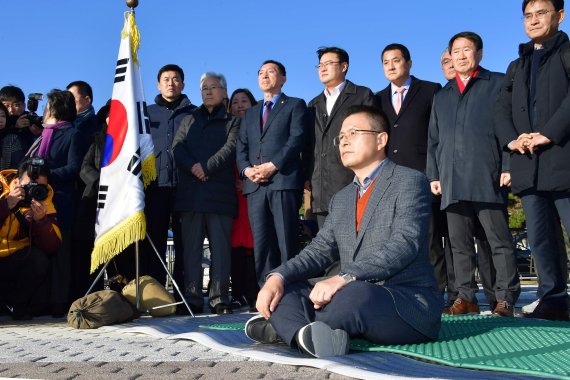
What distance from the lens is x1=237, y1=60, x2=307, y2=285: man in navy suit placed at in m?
5.98

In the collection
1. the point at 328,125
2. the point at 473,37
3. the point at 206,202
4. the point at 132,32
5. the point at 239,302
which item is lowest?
the point at 239,302

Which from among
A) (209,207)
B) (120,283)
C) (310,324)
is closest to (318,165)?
(209,207)

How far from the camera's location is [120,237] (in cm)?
585

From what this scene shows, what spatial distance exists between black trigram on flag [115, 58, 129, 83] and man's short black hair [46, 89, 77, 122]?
0.67 meters

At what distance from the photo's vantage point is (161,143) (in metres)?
6.71

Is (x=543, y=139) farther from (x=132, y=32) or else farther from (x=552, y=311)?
(x=132, y=32)

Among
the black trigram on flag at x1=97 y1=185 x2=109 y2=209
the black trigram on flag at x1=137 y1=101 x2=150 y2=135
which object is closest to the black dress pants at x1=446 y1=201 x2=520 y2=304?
the black trigram on flag at x1=137 y1=101 x2=150 y2=135

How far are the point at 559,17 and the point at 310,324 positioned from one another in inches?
133

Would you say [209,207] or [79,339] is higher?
[209,207]

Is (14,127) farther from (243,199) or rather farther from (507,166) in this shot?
(507,166)

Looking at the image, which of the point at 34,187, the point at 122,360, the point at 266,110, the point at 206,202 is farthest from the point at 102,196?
the point at 122,360

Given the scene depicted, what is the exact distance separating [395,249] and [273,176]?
2769 mm

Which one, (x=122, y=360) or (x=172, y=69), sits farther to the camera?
(x=172, y=69)

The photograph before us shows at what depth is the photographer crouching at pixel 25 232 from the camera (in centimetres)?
575
